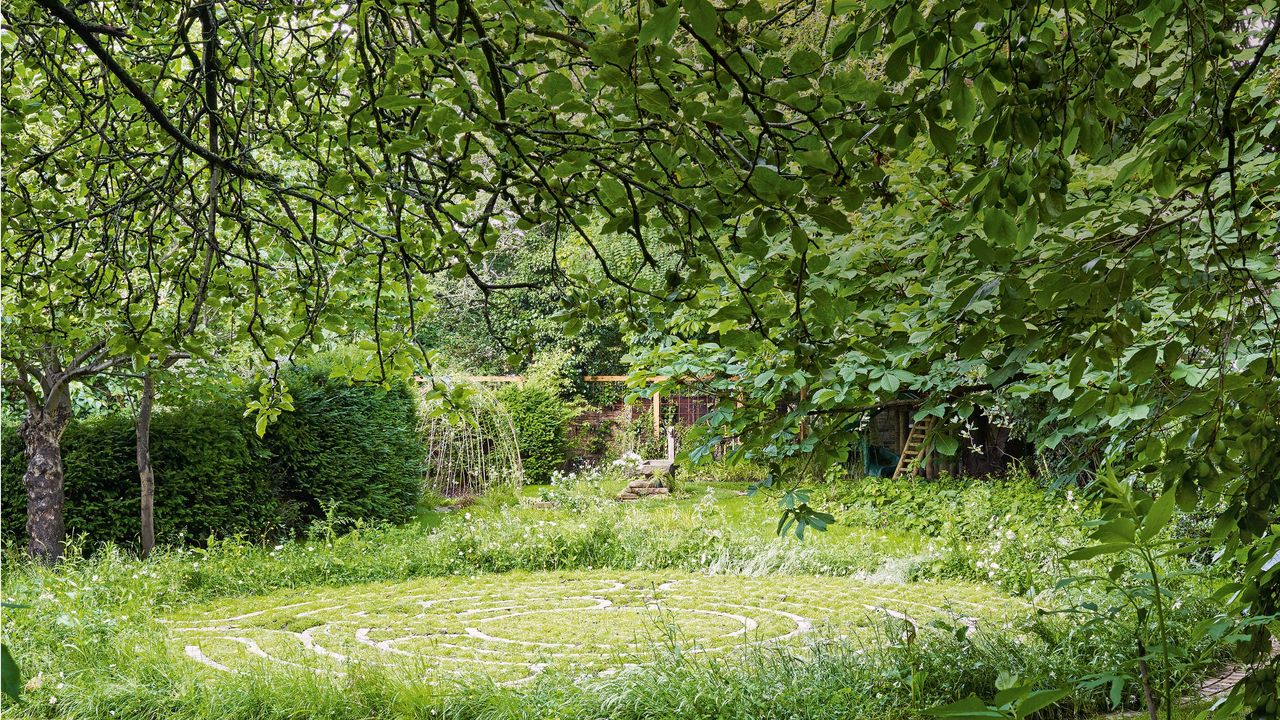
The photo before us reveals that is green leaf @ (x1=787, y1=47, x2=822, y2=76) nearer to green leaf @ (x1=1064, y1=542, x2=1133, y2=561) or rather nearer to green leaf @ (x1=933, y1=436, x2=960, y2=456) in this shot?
green leaf @ (x1=1064, y1=542, x2=1133, y2=561)

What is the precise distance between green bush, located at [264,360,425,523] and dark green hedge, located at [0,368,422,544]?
12mm

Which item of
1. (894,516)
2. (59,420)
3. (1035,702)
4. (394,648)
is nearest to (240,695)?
(394,648)

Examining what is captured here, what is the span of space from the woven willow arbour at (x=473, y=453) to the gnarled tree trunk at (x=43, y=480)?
547cm

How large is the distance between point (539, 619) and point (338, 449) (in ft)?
16.5

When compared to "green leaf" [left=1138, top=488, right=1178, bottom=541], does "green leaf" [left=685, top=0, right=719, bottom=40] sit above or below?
above

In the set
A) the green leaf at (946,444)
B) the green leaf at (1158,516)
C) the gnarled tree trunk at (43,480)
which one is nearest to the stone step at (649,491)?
the gnarled tree trunk at (43,480)

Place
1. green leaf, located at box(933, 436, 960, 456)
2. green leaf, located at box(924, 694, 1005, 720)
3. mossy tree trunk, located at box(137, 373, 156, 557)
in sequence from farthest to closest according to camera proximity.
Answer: mossy tree trunk, located at box(137, 373, 156, 557), green leaf, located at box(933, 436, 960, 456), green leaf, located at box(924, 694, 1005, 720)

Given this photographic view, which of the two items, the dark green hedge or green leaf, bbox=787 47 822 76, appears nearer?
green leaf, bbox=787 47 822 76

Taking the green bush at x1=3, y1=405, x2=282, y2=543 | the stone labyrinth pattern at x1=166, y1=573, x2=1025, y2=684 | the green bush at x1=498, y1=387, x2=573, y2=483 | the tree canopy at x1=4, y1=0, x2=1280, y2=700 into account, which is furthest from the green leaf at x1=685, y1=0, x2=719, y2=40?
the green bush at x1=498, y1=387, x2=573, y2=483

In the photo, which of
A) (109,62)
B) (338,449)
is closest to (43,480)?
(338,449)

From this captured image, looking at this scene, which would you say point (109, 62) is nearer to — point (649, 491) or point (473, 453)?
point (649, 491)

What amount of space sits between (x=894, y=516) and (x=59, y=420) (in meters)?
8.45

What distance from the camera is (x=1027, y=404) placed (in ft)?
32.4

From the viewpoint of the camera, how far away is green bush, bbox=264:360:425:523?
10.3 m
